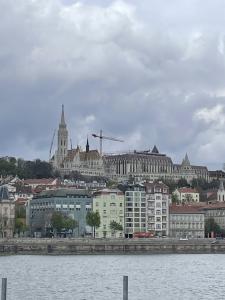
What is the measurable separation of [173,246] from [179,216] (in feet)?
141

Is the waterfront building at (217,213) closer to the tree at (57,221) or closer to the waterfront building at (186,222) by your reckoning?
the waterfront building at (186,222)

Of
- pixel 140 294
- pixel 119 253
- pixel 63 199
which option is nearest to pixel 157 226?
pixel 63 199

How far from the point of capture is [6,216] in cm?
14975

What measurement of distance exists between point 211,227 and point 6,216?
46332mm

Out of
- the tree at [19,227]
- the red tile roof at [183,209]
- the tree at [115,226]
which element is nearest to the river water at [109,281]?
the tree at [115,226]

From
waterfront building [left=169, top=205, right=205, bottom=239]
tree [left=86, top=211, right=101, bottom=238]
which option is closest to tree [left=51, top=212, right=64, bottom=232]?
tree [left=86, top=211, right=101, bottom=238]

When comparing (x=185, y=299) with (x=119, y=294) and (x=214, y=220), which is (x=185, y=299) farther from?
(x=214, y=220)

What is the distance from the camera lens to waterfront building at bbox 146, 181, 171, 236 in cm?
16500

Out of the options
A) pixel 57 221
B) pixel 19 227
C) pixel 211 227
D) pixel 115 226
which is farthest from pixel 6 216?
pixel 211 227

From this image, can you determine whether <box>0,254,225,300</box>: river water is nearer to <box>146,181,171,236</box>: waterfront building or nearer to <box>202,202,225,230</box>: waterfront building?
<box>146,181,171,236</box>: waterfront building

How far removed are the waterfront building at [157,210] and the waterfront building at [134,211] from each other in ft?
6.57

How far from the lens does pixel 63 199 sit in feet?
516

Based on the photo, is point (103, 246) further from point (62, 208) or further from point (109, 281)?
point (109, 281)

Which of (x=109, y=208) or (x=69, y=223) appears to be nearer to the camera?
(x=69, y=223)
